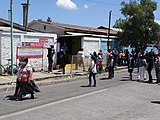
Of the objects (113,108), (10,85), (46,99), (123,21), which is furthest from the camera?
(123,21)

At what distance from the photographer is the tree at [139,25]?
32.4 meters

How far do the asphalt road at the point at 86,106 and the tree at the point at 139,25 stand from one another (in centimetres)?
1881

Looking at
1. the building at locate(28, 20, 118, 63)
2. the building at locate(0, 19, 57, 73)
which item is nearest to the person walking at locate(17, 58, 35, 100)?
the building at locate(0, 19, 57, 73)

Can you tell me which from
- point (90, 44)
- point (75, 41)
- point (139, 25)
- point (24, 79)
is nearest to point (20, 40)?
point (75, 41)

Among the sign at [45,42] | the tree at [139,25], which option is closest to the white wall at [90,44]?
the tree at [139,25]

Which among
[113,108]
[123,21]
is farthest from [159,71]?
[123,21]

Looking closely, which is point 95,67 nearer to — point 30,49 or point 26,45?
point 26,45

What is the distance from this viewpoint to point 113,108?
34.5ft

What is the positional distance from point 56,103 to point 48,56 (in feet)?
35.5

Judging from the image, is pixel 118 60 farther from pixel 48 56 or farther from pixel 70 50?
pixel 48 56

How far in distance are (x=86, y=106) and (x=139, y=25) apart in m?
23.2

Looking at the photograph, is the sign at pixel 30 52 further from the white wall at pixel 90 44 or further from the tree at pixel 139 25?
the tree at pixel 139 25

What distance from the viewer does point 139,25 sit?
1282 inches

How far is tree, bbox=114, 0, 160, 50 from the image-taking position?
3244cm
